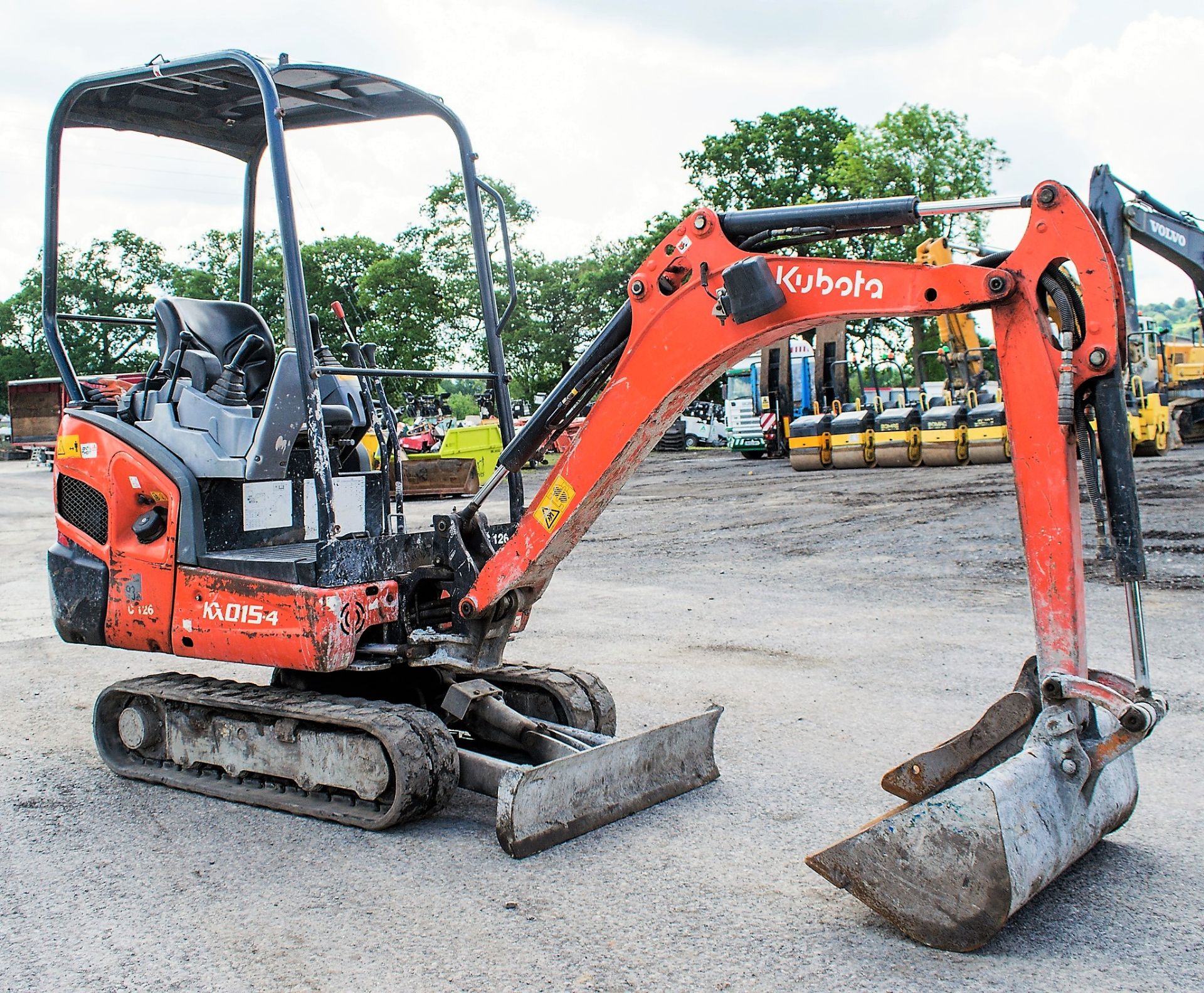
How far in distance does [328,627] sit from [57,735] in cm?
251

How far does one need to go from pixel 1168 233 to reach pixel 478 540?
6.34 m

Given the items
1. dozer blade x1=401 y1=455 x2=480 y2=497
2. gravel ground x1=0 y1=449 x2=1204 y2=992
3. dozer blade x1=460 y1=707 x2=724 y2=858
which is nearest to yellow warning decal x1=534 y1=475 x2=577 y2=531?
dozer blade x1=460 y1=707 x2=724 y2=858

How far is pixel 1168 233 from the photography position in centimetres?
852

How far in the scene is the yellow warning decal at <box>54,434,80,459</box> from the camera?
5.29 m

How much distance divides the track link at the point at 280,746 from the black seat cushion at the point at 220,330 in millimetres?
1447

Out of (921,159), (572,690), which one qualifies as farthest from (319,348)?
(921,159)

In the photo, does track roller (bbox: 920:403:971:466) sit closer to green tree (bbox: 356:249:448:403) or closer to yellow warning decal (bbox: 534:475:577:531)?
green tree (bbox: 356:249:448:403)

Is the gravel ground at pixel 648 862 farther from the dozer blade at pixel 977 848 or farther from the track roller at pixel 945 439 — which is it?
the track roller at pixel 945 439

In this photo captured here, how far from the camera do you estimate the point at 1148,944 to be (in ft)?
10.9

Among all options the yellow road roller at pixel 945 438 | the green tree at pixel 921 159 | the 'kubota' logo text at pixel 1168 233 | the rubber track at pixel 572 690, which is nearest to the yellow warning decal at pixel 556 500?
the rubber track at pixel 572 690

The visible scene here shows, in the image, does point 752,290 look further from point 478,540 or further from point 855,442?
point 855,442

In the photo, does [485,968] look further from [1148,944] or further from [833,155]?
[833,155]

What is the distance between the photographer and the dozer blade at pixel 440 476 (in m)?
21.1

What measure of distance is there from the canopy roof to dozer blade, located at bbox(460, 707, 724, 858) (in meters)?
3.13
